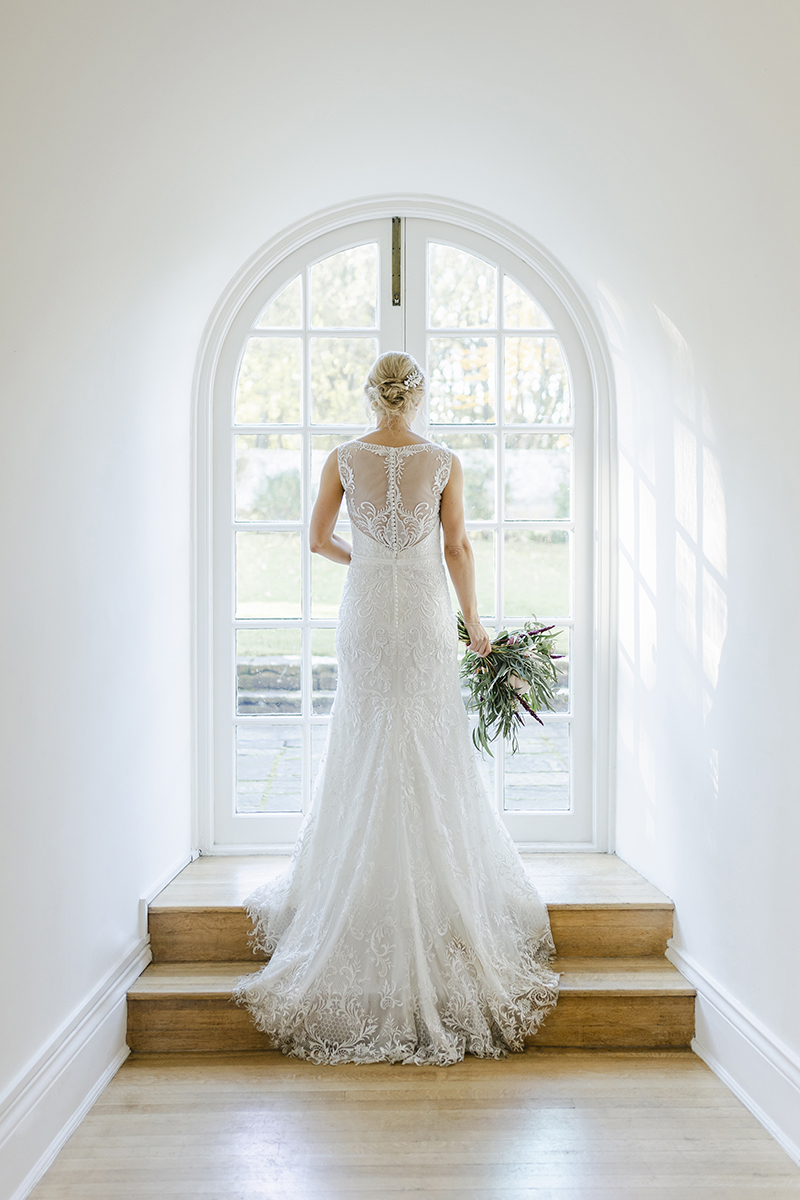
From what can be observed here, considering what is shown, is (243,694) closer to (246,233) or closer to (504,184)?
(246,233)

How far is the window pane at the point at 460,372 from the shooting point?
3.67 m

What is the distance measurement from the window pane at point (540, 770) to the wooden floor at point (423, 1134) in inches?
45.2

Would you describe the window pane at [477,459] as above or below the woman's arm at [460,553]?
above

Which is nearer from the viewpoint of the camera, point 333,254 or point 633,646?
point 633,646

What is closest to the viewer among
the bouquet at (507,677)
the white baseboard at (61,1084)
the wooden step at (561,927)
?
the white baseboard at (61,1084)

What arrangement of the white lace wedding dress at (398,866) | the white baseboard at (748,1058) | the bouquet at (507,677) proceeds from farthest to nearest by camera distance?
1. the bouquet at (507,677)
2. the white lace wedding dress at (398,866)
3. the white baseboard at (748,1058)

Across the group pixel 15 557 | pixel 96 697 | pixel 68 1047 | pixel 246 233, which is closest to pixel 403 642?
pixel 96 697

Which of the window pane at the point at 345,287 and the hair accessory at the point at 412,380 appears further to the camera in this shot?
the window pane at the point at 345,287

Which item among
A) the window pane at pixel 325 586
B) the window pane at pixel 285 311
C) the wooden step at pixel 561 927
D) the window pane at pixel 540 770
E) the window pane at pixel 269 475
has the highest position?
the window pane at pixel 285 311

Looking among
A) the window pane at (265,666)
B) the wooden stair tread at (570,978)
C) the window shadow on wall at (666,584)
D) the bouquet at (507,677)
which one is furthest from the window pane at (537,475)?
the wooden stair tread at (570,978)

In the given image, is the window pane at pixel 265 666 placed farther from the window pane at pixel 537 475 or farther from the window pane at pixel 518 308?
the window pane at pixel 518 308

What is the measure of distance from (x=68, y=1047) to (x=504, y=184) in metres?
3.05

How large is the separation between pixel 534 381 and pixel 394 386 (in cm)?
110

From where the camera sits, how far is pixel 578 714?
12.0ft
